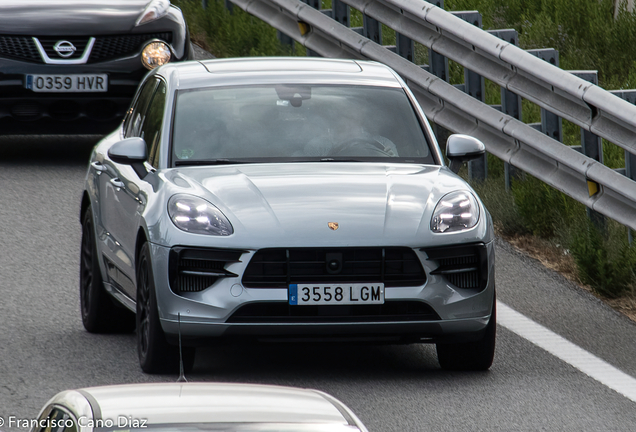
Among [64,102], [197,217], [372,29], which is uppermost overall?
[197,217]

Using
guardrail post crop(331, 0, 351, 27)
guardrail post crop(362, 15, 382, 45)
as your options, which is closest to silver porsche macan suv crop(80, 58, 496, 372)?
guardrail post crop(362, 15, 382, 45)

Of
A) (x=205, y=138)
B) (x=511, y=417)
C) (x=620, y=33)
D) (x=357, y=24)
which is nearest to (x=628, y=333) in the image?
(x=511, y=417)

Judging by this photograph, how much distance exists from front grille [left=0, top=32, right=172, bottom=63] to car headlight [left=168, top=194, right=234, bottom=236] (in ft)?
19.2

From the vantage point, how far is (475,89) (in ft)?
36.1

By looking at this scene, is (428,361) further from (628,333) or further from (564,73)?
(564,73)

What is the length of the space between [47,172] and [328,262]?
672 cm

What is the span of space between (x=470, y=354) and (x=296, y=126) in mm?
1598

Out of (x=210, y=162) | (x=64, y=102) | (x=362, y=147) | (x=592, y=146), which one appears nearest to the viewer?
(x=210, y=162)

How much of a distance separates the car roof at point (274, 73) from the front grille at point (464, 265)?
159cm

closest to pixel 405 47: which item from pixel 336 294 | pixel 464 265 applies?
pixel 464 265

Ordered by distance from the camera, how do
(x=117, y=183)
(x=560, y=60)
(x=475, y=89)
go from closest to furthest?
(x=117, y=183) → (x=475, y=89) → (x=560, y=60)

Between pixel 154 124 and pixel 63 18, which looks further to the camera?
pixel 63 18

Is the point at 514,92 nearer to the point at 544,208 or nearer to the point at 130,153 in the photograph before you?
the point at 544,208

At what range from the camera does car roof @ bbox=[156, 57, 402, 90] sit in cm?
806
